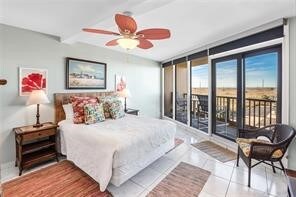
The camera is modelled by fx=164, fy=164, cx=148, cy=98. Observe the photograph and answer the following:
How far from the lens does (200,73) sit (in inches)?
196

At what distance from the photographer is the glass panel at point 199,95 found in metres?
4.91

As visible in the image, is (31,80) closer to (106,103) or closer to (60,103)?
(60,103)

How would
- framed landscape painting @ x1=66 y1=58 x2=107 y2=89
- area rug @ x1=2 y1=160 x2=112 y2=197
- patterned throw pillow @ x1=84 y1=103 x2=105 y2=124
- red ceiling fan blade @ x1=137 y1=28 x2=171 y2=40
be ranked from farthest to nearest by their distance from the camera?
framed landscape painting @ x1=66 y1=58 x2=107 y2=89 → patterned throw pillow @ x1=84 y1=103 x2=105 y2=124 → area rug @ x1=2 y1=160 x2=112 y2=197 → red ceiling fan blade @ x1=137 y1=28 x2=171 y2=40

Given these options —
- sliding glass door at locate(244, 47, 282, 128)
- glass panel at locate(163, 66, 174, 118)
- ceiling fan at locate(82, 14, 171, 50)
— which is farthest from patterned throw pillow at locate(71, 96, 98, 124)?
glass panel at locate(163, 66, 174, 118)

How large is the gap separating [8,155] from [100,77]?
7.56 feet

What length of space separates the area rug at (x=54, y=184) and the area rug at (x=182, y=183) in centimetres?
70

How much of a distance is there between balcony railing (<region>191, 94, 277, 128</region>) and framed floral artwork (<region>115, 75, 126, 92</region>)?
256 centimetres

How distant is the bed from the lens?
2.04 metres

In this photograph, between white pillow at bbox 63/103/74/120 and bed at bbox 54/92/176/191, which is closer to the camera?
bed at bbox 54/92/176/191

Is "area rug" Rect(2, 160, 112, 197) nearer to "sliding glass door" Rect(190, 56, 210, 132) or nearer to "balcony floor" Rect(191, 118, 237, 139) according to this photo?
"balcony floor" Rect(191, 118, 237, 139)

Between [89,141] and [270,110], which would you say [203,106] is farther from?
[89,141]

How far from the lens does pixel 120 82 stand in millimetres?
4668

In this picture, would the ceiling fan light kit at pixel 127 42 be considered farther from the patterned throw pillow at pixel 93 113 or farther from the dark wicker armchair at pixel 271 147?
the dark wicker armchair at pixel 271 147

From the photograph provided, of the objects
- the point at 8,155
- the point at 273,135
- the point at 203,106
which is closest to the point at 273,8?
the point at 273,135
